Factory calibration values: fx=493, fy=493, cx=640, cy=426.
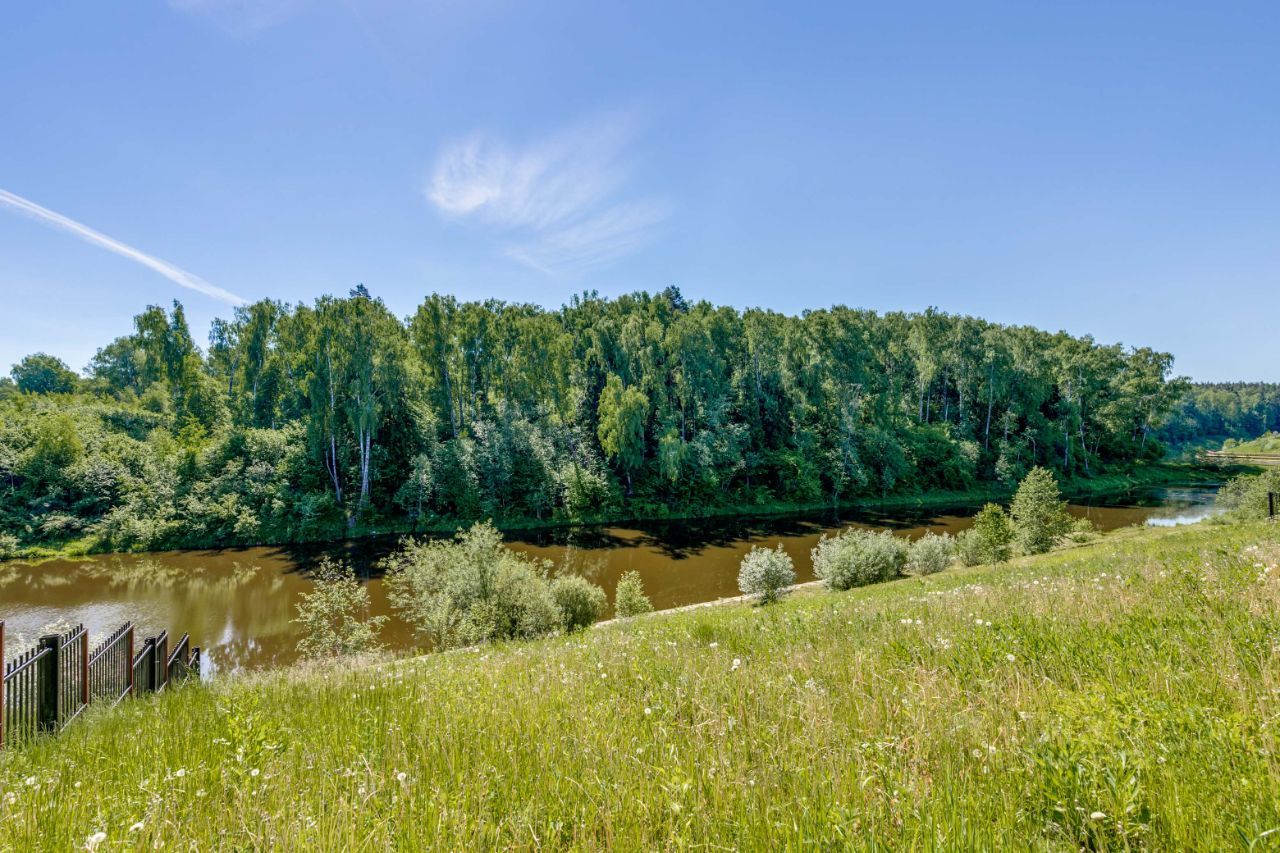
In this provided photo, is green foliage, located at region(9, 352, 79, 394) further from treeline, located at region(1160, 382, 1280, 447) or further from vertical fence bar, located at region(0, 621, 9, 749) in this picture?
treeline, located at region(1160, 382, 1280, 447)

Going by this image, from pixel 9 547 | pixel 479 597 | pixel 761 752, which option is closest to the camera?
pixel 761 752

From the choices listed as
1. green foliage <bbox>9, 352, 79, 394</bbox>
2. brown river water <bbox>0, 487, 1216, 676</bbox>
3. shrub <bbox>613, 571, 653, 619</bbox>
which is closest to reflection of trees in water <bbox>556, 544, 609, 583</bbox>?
brown river water <bbox>0, 487, 1216, 676</bbox>

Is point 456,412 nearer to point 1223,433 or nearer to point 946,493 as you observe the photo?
point 946,493

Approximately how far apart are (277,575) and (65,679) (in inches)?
916

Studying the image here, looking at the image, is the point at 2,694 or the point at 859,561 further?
the point at 859,561

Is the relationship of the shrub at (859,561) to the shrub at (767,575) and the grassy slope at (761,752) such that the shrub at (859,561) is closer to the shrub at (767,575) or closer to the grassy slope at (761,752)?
the shrub at (767,575)

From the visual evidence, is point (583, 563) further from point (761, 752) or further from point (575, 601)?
point (761, 752)

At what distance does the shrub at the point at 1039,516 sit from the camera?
23.2 meters

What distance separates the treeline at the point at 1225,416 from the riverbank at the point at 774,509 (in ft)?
213

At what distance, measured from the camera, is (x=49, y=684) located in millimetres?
6047

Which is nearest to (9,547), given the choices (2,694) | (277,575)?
(277,575)

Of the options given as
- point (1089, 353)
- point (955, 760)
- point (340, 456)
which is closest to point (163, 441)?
point (340, 456)

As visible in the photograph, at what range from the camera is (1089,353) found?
67188 millimetres

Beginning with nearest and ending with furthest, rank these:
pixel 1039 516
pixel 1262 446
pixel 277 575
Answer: pixel 1039 516 < pixel 277 575 < pixel 1262 446
